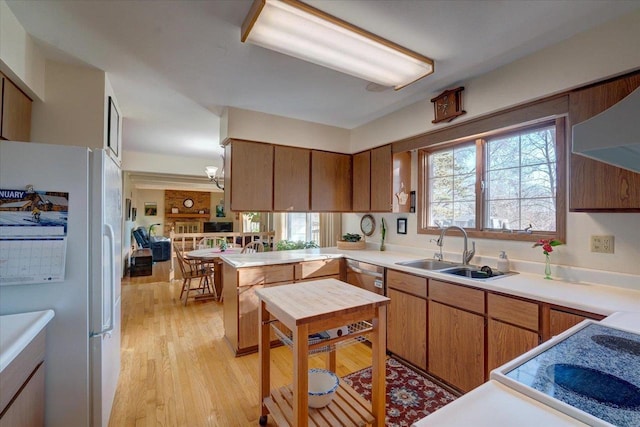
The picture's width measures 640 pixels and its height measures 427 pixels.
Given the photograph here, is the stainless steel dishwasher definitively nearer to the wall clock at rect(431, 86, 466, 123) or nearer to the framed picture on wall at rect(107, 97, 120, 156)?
the wall clock at rect(431, 86, 466, 123)

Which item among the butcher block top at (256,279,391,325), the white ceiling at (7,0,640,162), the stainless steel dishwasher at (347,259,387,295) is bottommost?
the stainless steel dishwasher at (347,259,387,295)

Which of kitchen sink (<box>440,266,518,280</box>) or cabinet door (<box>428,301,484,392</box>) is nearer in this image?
cabinet door (<box>428,301,484,392</box>)

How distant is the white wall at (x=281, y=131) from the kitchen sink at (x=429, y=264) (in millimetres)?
1716

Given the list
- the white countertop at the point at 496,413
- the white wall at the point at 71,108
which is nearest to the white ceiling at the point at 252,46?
the white wall at the point at 71,108

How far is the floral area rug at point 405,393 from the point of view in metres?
1.88

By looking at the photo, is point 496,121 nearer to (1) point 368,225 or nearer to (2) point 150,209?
(1) point 368,225

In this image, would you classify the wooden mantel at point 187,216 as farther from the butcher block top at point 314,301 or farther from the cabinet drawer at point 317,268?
the butcher block top at point 314,301

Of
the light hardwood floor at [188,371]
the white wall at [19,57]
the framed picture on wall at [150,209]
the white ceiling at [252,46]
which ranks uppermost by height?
the white ceiling at [252,46]

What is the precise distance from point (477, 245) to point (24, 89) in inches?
140

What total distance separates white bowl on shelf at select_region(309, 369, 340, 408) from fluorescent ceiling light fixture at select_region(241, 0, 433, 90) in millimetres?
2013

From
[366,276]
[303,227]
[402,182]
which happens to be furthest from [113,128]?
[303,227]

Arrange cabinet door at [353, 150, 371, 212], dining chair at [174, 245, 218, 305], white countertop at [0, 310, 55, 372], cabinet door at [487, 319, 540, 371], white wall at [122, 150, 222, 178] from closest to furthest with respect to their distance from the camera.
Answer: white countertop at [0, 310, 55, 372] < cabinet door at [487, 319, 540, 371] < cabinet door at [353, 150, 371, 212] < dining chair at [174, 245, 218, 305] < white wall at [122, 150, 222, 178]

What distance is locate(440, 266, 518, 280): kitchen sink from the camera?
2.18m

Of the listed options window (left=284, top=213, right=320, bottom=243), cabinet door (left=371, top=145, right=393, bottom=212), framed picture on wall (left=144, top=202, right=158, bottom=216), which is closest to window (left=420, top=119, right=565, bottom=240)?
cabinet door (left=371, top=145, right=393, bottom=212)
